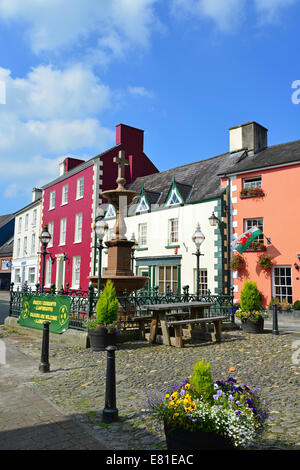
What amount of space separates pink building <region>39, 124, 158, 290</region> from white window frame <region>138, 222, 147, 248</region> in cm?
394

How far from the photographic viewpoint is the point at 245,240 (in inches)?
751

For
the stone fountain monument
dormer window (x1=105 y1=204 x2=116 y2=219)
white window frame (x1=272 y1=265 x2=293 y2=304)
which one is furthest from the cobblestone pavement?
dormer window (x1=105 y1=204 x2=116 y2=219)

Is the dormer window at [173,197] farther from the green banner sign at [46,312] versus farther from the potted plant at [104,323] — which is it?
the potted plant at [104,323]

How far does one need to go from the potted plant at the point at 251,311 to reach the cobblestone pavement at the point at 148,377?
3.00ft

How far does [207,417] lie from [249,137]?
20.6 m

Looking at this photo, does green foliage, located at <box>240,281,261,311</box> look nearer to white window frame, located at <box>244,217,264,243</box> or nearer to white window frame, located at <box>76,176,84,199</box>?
white window frame, located at <box>244,217,264,243</box>

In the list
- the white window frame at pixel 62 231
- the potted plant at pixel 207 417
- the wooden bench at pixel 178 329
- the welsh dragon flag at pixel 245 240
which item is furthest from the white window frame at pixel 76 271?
the potted plant at pixel 207 417

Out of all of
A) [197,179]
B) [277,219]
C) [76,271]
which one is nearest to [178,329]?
[277,219]

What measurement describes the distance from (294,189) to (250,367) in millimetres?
12952

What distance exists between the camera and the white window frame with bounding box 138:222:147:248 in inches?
934

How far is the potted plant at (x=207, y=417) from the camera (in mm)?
3045

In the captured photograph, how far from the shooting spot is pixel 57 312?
1064 cm
